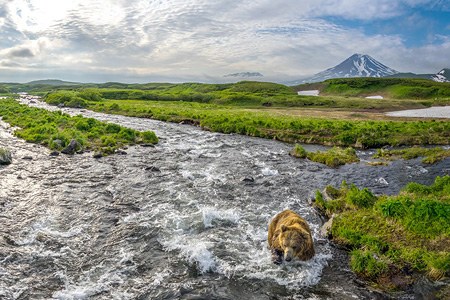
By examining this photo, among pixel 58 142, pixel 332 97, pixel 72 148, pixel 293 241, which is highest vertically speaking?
pixel 332 97

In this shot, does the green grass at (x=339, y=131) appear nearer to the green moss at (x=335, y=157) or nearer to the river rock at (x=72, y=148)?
the green moss at (x=335, y=157)

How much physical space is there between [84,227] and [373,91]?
446ft

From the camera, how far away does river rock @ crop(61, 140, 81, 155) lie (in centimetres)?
3347

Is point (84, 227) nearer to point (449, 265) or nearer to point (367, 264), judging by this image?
point (367, 264)

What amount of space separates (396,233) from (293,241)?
4982 millimetres

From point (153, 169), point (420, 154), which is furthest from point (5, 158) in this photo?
point (420, 154)

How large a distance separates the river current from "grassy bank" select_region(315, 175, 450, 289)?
94 cm

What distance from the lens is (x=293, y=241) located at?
43.3 ft

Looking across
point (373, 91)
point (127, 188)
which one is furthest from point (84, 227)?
point (373, 91)

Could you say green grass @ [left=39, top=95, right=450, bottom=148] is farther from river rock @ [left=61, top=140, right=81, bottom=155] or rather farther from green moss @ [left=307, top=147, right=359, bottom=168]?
river rock @ [left=61, top=140, right=81, bottom=155]

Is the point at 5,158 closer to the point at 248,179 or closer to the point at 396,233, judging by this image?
the point at 248,179

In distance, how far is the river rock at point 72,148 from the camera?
3347cm

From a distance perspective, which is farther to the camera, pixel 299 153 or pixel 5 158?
pixel 299 153

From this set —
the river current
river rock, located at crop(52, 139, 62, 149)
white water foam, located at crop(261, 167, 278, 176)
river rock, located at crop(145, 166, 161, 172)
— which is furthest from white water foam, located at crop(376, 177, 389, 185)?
river rock, located at crop(52, 139, 62, 149)
